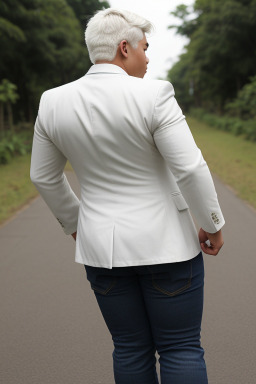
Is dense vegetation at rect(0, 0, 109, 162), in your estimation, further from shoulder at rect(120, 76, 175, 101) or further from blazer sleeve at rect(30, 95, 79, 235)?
shoulder at rect(120, 76, 175, 101)

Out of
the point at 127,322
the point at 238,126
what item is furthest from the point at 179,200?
the point at 238,126

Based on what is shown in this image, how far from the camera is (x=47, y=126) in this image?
2.13m

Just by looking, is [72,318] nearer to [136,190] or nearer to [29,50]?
[136,190]

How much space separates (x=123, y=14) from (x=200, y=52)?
36936mm

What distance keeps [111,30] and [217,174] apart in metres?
11.8

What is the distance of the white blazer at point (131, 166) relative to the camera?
6.35 ft

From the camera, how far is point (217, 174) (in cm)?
1352

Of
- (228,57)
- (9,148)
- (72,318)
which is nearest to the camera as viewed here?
(72,318)

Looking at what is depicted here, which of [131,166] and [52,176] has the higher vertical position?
[131,166]

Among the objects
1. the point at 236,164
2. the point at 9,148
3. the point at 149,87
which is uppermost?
the point at 149,87

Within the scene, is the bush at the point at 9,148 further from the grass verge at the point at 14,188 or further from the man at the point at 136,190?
the man at the point at 136,190

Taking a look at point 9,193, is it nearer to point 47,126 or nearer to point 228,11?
point 47,126

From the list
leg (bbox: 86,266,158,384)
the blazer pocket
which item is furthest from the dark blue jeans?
the blazer pocket

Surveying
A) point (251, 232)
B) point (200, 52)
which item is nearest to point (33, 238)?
point (251, 232)
